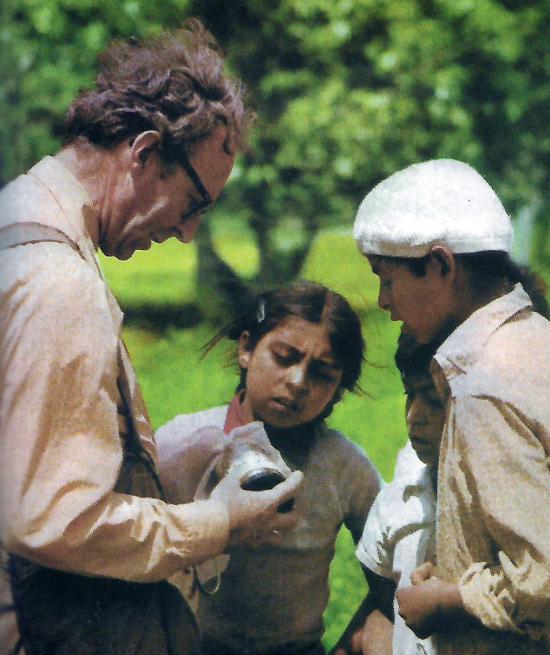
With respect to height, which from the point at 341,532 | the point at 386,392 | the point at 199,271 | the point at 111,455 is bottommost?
the point at 341,532

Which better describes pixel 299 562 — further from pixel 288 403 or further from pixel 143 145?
pixel 143 145

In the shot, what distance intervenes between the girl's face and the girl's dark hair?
0.06 ft

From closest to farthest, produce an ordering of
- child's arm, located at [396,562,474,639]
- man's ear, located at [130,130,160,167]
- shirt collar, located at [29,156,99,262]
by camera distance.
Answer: shirt collar, located at [29,156,99,262] → man's ear, located at [130,130,160,167] → child's arm, located at [396,562,474,639]

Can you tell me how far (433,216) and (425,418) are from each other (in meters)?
0.56

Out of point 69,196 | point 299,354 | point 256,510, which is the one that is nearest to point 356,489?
point 299,354

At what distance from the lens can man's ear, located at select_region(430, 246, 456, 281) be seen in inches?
105

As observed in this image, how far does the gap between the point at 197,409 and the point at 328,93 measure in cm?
→ 105

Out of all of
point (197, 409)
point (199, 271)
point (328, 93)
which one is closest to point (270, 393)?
point (197, 409)

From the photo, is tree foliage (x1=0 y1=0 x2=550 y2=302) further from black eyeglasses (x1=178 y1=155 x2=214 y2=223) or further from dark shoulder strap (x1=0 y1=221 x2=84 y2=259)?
dark shoulder strap (x1=0 y1=221 x2=84 y2=259)

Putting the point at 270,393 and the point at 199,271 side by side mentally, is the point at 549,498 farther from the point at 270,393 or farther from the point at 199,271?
the point at 199,271

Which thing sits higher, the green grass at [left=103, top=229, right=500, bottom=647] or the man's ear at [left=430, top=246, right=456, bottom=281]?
the man's ear at [left=430, top=246, right=456, bottom=281]

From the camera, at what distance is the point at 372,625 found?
3.14 meters

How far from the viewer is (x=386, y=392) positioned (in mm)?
3164

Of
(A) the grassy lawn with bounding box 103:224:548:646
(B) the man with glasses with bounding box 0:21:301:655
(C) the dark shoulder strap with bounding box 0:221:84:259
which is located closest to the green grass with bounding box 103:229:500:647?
(A) the grassy lawn with bounding box 103:224:548:646
